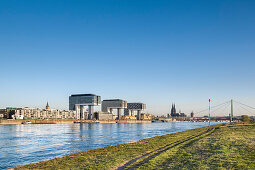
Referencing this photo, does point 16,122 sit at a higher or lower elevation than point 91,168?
lower

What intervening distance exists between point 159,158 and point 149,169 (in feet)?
16.6

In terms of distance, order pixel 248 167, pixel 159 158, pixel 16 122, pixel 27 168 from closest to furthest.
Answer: pixel 248 167 < pixel 27 168 < pixel 159 158 < pixel 16 122

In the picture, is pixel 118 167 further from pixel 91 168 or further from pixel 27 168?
pixel 27 168

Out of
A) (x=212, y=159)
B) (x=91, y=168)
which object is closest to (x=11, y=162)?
(x=91, y=168)

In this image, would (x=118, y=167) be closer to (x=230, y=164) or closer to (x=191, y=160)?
(x=191, y=160)

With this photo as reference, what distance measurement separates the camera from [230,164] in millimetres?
20141

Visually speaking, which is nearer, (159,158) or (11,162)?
(159,158)

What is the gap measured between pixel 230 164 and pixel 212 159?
2.55 metres

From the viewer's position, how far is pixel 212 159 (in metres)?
22.6

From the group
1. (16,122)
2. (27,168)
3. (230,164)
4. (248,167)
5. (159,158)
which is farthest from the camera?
(16,122)

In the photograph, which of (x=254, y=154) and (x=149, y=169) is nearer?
(x=149, y=169)

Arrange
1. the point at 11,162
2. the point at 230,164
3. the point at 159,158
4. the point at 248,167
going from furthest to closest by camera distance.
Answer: the point at 11,162, the point at 159,158, the point at 230,164, the point at 248,167

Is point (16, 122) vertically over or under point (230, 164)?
under

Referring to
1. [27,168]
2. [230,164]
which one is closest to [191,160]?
[230,164]
